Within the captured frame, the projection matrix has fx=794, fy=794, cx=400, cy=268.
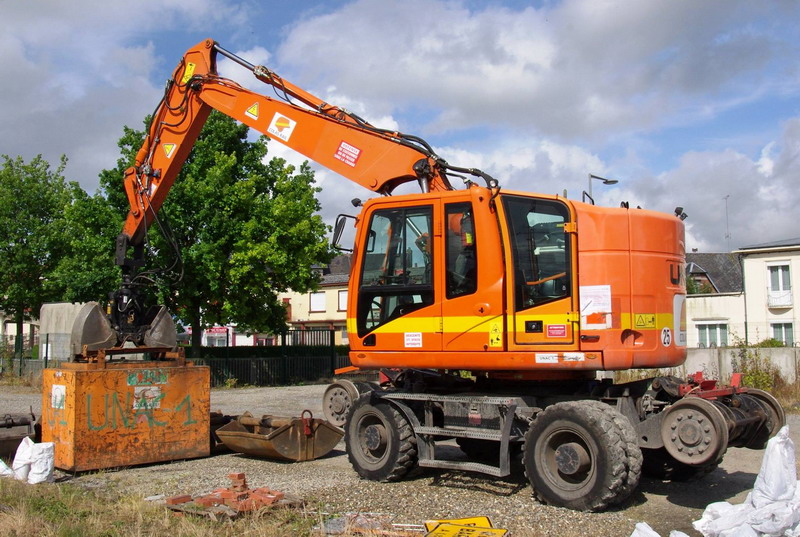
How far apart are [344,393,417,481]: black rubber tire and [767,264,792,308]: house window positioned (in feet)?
116

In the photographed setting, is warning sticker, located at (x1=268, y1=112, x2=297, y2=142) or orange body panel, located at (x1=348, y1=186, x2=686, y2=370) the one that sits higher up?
warning sticker, located at (x1=268, y1=112, x2=297, y2=142)

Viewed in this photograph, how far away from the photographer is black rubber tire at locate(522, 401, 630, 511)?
7.36 m

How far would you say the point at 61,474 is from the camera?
988 centimetres

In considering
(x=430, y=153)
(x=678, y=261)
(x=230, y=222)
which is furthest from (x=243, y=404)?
(x=678, y=261)

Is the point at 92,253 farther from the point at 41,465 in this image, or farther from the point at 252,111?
the point at 41,465

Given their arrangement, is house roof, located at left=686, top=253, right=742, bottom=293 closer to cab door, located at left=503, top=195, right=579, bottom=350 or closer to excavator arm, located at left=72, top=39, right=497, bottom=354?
excavator arm, located at left=72, top=39, right=497, bottom=354

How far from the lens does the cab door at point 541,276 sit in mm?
7980

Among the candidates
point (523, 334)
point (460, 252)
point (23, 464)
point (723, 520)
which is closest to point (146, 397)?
point (23, 464)

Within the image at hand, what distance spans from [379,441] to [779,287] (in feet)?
118

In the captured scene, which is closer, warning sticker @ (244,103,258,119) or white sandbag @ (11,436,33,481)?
white sandbag @ (11,436,33,481)

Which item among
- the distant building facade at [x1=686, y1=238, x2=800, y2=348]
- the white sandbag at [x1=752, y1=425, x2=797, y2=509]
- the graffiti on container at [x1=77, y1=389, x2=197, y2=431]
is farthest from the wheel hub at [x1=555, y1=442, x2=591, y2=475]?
the distant building facade at [x1=686, y1=238, x2=800, y2=348]

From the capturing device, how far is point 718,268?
2469 inches

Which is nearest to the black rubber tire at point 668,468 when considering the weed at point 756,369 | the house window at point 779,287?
the weed at point 756,369

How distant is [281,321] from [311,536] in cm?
2310
